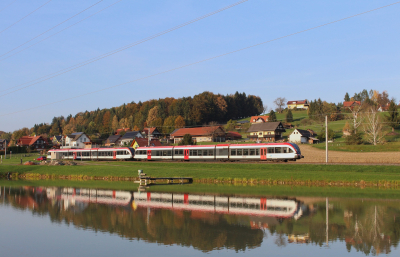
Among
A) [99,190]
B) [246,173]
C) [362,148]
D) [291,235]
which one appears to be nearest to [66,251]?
[291,235]

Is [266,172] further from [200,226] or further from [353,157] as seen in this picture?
[353,157]

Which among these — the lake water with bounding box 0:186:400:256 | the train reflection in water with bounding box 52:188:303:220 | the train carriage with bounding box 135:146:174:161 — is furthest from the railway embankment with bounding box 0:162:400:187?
the train reflection in water with bounding box 52:188:303:220

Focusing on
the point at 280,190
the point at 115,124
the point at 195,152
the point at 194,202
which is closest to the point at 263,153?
the point at 195,152

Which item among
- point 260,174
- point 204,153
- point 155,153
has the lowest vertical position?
point 260,174

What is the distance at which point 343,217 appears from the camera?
843 inches

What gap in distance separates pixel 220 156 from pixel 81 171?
817 inches

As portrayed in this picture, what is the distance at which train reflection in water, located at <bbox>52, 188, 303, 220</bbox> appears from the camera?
23672 mm

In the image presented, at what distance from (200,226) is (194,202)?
8.13m

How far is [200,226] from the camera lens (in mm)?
19344

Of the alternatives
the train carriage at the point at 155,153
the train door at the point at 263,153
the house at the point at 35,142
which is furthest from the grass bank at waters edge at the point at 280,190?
the house at the point at 35,142

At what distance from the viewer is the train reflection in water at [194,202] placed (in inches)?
932

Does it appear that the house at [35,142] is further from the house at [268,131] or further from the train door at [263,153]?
the train door at [263,153]

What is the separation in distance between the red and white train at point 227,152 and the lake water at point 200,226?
19.7 m

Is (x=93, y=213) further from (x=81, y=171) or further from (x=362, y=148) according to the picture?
(x=362, y=148)
